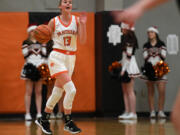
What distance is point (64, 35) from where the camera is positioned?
6562 millimetres

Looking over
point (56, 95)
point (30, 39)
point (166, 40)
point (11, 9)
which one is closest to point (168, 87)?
point (166, 40)

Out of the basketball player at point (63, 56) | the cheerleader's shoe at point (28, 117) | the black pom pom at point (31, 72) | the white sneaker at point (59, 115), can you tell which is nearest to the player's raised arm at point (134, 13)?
the basketball player at point (63, 56)

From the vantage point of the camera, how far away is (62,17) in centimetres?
669

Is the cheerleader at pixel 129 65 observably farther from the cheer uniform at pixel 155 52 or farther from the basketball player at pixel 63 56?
the basketball player at pixel 63 56

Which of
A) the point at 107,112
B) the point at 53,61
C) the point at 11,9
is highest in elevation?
the point at 11,9

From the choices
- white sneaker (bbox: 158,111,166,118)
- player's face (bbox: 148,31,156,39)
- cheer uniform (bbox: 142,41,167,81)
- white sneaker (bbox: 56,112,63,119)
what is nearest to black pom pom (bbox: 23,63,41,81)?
white sneaker (bbox: 56,112,63,119)

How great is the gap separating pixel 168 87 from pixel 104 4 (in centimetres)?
276

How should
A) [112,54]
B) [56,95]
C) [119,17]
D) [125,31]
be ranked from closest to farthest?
[119,17]
[56,95]
[125,31]
[112,54]

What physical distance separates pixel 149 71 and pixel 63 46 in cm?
437

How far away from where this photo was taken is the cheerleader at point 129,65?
9.90m

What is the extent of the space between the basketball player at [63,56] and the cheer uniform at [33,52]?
3440 millimetres

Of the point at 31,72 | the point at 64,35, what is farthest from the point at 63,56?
the point at 31,72

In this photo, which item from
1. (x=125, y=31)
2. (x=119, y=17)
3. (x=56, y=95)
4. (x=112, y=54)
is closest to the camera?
(x=119, y=17)

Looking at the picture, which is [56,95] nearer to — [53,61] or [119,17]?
[53,61]
